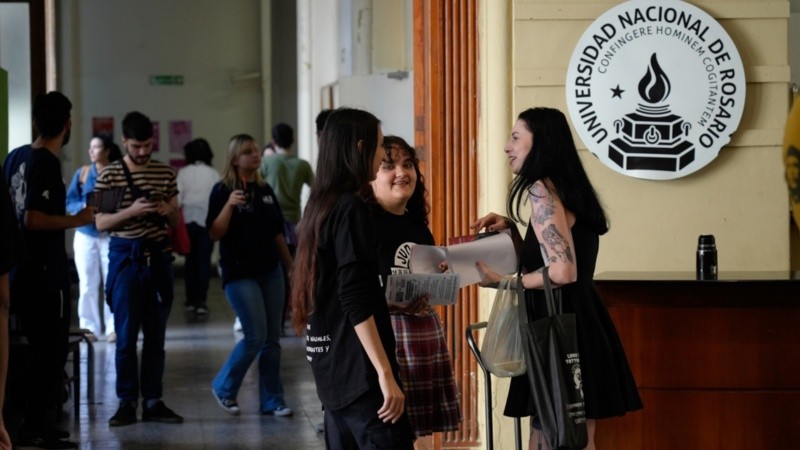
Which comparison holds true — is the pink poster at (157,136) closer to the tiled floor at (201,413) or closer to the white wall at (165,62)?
the white wall at (165,62)

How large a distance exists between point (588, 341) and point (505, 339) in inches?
10.6

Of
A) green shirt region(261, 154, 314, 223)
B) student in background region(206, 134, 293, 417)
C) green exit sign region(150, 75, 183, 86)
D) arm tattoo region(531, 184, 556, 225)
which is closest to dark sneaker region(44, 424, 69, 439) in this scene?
student in background region(206, 134, 293, 417)

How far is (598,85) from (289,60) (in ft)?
38.8

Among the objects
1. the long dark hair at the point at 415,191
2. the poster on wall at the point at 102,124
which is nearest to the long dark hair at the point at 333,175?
the long dark hair at the point at 415,191

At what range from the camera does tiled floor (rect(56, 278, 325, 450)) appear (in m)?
6.36

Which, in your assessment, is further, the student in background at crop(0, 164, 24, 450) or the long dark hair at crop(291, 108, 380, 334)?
the long dark hair at crop(291, 108, 380, 334)

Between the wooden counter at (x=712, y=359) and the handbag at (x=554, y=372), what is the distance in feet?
3.08

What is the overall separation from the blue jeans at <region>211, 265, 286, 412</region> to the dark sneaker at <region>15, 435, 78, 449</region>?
3.51 feet

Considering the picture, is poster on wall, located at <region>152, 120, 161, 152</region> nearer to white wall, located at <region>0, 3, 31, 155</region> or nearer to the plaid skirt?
white wall, located at <region>0, 3, 31, 155</region>

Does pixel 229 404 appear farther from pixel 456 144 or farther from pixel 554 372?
pixel 554 372

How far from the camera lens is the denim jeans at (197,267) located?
12.4 metres

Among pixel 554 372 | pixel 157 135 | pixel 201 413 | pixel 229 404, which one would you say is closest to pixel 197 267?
pixel 157 135

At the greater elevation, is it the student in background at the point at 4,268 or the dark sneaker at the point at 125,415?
the student in background at the point at 4,268

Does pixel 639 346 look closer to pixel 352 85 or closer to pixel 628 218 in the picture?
pixel 628 218
